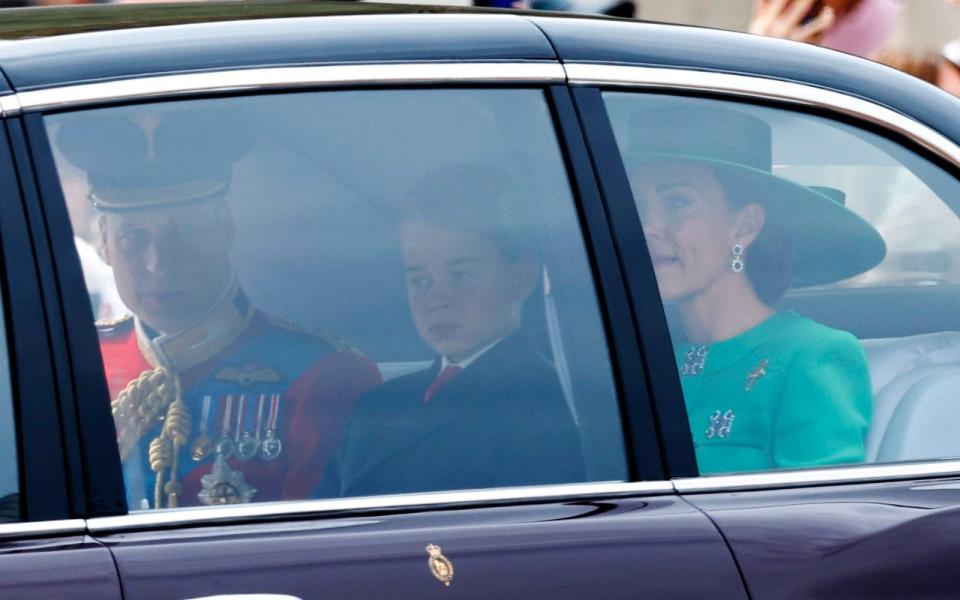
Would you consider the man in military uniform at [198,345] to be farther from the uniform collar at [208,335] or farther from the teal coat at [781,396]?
the teal coat at [781,396]

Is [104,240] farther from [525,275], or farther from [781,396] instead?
[781,396]

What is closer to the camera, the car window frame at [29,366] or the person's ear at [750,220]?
the car window frame at [29,366]

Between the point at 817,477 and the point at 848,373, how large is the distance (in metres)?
0.26

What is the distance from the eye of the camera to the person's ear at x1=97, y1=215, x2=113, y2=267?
6.59 feet

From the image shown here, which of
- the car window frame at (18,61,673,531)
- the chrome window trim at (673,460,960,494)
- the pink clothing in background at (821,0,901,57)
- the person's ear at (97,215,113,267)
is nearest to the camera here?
the car window frame at (18,61,673,531)

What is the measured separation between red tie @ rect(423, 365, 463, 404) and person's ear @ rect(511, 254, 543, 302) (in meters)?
0.13

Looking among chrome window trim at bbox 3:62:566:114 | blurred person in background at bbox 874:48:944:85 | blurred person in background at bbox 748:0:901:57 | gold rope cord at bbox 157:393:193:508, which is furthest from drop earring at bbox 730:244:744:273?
blurred person in background at bbox 748:0:901:57

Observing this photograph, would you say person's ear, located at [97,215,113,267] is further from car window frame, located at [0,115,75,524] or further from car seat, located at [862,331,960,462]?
car seat, located at [862,331,960,462]

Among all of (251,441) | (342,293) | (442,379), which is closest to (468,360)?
(442,379)

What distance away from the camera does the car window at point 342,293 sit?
2.02 meters

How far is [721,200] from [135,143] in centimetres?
81

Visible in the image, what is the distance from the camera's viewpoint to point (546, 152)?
2.14 m

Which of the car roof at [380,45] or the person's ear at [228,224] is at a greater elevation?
the car roof at [380,45]

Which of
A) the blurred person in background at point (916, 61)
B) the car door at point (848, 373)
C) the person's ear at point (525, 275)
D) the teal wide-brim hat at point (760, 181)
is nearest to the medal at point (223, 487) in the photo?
the person's ear at point (525, 275)
